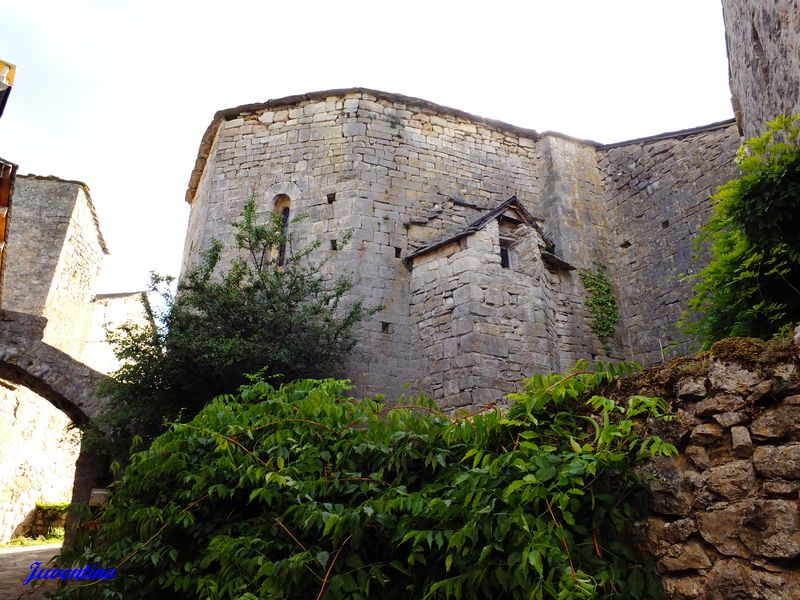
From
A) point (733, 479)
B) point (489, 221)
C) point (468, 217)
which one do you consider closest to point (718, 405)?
point (733, 479)

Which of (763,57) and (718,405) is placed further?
(763,57)

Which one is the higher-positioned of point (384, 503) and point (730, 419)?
point (730, 419)

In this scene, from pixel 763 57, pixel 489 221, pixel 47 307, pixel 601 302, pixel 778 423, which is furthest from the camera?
pixel 47 307

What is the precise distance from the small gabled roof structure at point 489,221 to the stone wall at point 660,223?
6.81ft

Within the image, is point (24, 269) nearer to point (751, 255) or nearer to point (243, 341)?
point (243, 341)

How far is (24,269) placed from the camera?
14.5 meters

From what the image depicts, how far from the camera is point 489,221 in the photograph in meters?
9.14

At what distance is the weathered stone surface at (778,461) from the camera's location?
218cm

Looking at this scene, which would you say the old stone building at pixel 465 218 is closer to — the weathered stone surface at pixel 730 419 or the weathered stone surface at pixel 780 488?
the weathered stone surface at pixel 730 419

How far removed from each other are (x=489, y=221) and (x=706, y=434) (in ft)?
22.8

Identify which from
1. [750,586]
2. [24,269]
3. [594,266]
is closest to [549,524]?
[750,586]

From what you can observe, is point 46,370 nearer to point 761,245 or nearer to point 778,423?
point 761,245

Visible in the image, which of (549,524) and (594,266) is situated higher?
(594,266)

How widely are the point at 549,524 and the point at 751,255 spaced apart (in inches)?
133
